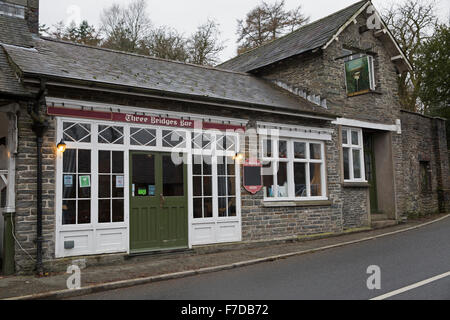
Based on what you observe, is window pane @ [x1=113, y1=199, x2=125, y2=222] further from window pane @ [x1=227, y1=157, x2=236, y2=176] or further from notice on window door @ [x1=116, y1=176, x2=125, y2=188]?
window pane @ [x1=227, y1=157, x2=236, y2=176]

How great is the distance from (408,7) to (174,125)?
74.5ft

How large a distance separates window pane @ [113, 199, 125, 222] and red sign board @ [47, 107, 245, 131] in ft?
6.01

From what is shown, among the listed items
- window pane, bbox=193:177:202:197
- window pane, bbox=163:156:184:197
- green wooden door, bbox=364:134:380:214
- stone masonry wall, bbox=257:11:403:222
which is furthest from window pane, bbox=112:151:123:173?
green wooden door, bbox=364:134:380:214

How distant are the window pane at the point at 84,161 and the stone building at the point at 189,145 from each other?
30mm

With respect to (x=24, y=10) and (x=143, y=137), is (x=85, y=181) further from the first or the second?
(x=24, y=10)

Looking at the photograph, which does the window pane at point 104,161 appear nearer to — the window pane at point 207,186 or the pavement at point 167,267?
the pavement at point 167,267

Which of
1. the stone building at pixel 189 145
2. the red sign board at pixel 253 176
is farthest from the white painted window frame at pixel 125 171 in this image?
the red sign board at pixel 253 176

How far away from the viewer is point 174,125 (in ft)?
33.2

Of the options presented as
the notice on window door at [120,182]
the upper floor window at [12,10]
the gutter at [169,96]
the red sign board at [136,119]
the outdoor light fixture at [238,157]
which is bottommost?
the notice on window door at [120,182]

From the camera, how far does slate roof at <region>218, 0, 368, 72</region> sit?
14.7 m

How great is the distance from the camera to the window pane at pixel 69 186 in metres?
8.48

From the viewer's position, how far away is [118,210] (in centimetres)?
909
